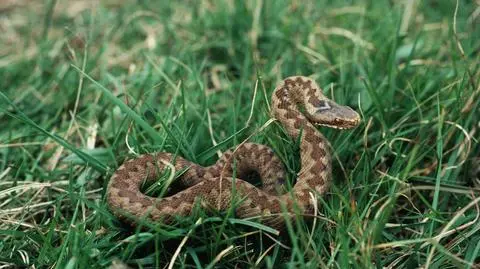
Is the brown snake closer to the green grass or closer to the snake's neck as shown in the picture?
the snake's neck

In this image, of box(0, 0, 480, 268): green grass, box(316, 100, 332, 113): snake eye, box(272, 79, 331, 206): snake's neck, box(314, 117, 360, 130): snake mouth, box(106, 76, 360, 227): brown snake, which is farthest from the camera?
box(316, 100, 332, 113): snake eye

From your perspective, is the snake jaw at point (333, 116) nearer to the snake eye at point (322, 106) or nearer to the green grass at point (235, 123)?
the snake eye at point (322, 106)

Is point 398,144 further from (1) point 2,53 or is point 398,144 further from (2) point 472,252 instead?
(1) point 2,53

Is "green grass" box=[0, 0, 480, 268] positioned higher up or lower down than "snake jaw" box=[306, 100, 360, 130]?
lower down

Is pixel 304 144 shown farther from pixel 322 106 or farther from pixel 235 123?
pixel 235 123

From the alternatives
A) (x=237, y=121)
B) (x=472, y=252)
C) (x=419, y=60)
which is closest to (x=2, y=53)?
(x=237, y=121)

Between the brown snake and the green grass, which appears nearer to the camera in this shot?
the green grass

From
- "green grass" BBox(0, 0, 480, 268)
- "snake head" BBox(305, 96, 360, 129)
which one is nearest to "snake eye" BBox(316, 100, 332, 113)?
"snake head" BBox(305, 96, 360, 129)
